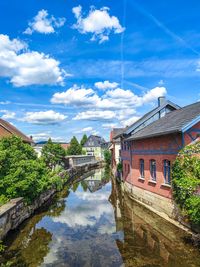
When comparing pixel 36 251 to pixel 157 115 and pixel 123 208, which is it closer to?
pixel 123 208

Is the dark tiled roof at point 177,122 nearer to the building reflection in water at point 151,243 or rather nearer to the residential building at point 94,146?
the building reflection in water at point 151,243

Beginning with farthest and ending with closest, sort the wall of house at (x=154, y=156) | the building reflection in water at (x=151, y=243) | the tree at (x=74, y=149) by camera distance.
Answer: the tree at (x=74, y=149)
the wall of house at (x=154, y=156)
the building reflection in water at (x=151, y=243)

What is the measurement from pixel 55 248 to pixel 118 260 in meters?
2.96

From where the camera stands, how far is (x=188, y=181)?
460 inches

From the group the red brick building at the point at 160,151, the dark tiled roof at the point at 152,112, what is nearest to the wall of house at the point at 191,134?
the red brick building at the point at 160,151

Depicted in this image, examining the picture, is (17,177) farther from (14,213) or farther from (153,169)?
(153,169)

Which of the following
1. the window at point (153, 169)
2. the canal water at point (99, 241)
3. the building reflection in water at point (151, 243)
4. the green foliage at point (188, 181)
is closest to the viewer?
the building reflection in water at point (151, 243)

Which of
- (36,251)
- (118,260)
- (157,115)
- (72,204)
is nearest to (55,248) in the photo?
(36,251)

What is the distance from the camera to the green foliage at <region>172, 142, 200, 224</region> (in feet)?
35.4

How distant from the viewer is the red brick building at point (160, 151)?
44.2 ft

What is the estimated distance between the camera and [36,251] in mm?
10859

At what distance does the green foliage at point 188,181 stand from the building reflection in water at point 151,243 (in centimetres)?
126

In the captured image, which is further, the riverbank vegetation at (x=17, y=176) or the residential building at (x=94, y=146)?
the residential building at (x=94, y=146)

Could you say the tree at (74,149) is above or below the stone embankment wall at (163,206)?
above
